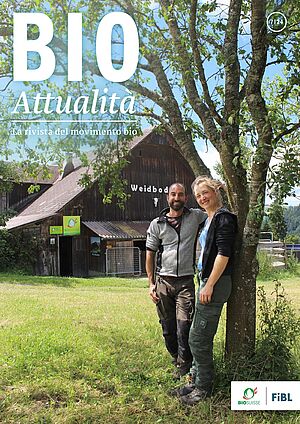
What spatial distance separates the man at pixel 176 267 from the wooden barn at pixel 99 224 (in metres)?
10.00

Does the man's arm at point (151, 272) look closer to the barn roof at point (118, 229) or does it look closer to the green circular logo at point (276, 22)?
the green circular logo at point (276, 22)

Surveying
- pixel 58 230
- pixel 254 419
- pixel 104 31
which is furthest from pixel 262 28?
pixel 58 230

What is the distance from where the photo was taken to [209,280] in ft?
9.18

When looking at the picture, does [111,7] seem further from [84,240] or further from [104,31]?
[84,240]

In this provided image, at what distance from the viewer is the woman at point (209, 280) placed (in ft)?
9.17

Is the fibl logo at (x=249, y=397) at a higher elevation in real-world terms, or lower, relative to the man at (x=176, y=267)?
lower

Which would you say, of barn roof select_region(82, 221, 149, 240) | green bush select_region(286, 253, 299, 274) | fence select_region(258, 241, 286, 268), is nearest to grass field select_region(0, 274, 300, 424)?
fence select_region(258, 241, 286, 268)

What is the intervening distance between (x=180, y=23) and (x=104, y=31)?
68 cm

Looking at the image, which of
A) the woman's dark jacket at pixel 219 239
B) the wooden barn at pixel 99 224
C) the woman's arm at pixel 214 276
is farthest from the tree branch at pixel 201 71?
the wooden barn at pixel 99 224

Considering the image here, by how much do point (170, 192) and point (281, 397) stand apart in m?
1.52

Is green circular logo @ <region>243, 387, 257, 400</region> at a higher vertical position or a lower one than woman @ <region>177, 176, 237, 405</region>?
lower

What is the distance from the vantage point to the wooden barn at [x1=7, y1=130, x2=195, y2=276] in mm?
13680

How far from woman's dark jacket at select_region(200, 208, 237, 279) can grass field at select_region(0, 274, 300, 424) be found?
0.86 meters

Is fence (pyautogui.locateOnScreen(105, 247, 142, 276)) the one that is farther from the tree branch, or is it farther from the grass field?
the tree branch
